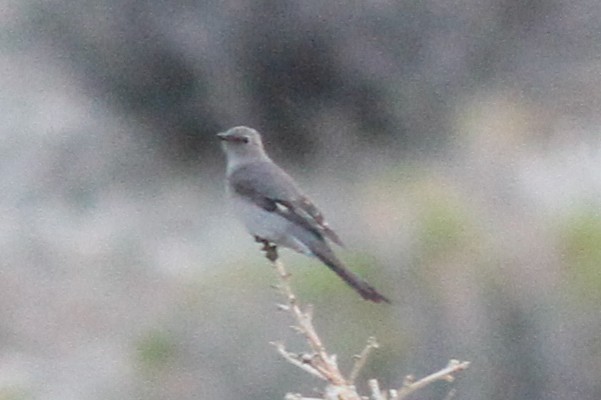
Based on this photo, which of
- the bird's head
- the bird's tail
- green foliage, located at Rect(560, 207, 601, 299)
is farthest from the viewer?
green foliage, located at Rect(560, 207, 601, 299)

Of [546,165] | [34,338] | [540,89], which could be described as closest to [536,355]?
[546,165]

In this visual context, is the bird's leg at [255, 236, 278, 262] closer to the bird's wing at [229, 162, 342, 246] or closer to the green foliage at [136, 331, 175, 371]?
the bird's wing at [229, 162, 342, 246]

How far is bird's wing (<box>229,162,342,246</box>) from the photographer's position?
6.40 ft

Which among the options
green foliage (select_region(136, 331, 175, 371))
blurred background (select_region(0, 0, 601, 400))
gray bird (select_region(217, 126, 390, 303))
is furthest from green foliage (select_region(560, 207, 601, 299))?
green foliage (select_region(136, 331, 175, 371))

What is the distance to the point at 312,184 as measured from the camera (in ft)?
7.22

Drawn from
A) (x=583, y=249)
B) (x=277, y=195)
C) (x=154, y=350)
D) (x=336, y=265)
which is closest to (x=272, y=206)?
(x=277, y=195)

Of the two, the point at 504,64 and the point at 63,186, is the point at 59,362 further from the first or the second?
the point at 504,64

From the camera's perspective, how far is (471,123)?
222cm

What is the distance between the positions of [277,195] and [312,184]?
0.74 feet

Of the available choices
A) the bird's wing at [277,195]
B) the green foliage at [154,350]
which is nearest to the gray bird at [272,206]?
the bird's wing at [277,195]

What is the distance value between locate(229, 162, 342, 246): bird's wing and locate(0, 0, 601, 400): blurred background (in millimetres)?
148

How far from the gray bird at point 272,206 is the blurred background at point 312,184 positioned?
0.11 m

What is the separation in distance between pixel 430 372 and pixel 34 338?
2.51 feet

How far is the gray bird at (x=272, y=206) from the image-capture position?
193cm
